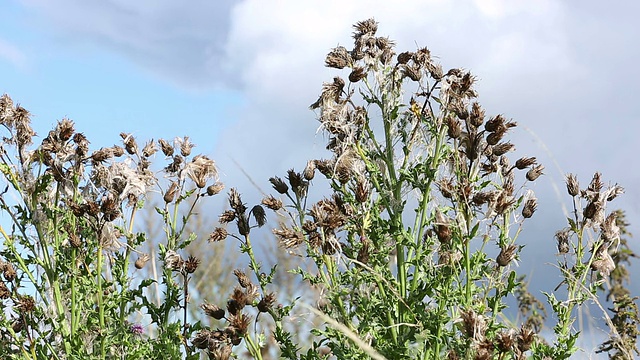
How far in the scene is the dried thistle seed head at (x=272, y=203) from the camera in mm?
3518

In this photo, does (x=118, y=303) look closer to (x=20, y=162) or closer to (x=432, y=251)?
(x=20, y=162)

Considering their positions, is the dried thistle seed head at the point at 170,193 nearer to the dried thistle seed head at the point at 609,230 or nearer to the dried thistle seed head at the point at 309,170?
the dried thistle seed head at the point at 309,170

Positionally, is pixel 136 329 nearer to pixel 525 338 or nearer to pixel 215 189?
pixel 215 189

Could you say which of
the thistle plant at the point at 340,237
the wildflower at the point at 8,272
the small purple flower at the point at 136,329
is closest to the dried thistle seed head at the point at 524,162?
the thistle plant at the point at 340,237

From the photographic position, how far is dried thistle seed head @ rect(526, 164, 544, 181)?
3.78 m

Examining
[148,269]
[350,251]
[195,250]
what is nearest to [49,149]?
[350,251]

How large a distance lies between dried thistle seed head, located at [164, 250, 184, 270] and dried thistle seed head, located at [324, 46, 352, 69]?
106cm

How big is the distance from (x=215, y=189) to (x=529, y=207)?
139cm

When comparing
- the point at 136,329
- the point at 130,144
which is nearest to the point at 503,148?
the point at 130,144

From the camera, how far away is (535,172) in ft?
12.4

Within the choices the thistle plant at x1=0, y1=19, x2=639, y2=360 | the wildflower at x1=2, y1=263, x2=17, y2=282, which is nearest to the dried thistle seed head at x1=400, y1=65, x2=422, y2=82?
the thistle plant at x1=0, y1=19, x2=639, y2=360

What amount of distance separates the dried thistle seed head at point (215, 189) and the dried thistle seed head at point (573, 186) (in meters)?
1.54

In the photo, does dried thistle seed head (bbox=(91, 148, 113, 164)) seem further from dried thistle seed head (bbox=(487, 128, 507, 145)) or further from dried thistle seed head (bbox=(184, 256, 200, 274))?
dried thistle seed head (bbox=(487, 128, 507, 145))

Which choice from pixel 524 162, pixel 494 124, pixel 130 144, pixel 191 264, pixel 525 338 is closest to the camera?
pixel 525 338
